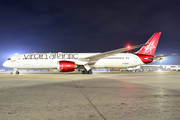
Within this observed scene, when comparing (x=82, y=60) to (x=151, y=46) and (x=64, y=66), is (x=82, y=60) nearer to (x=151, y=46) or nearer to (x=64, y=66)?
(x=64, y=66)

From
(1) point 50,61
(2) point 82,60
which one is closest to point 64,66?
(2) point 82,60

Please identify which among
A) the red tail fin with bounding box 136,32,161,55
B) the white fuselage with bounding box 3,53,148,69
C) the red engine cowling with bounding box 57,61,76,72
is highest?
the red tail fin with bounding box 136,32,161,55

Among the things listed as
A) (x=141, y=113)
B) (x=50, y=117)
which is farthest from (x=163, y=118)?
(x=50, y=117)

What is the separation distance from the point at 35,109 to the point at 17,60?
22.7 meters

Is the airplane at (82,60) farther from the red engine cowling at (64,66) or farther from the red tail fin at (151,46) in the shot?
the red engine cowling at (64,66)

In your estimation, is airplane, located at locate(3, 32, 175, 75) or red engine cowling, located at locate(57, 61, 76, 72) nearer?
red engine cowling, located at locate(57, 61, 76, 72)

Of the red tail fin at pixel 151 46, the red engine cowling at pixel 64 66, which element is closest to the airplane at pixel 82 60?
the red tail fin at pixel 151 46

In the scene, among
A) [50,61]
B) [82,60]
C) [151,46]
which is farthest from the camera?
[151,46]

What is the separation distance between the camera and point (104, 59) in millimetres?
24703

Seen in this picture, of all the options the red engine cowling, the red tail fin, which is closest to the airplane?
the red tail fin

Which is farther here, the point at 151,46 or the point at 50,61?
the point at 151,46

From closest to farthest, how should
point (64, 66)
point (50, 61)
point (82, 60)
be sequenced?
1. point (64, 66)
2. point (82, 60)
3. point (50, 61)

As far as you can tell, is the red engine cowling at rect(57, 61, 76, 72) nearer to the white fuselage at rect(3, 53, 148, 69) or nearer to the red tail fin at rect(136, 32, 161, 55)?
the white fuselage at rect(3, 53, 148, 69)

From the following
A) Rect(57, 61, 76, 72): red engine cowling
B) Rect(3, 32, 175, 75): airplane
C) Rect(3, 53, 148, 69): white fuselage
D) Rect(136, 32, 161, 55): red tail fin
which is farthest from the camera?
Rect(136, 32, 161, 55): red tail fin
